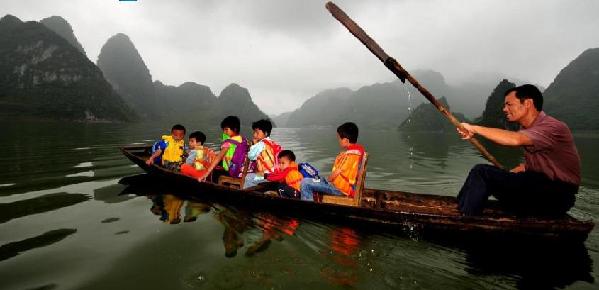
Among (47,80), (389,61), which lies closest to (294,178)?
(389,61)

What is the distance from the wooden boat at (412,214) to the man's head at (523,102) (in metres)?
1.72

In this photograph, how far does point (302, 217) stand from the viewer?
6.62m

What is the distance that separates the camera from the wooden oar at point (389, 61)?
19.0 feet

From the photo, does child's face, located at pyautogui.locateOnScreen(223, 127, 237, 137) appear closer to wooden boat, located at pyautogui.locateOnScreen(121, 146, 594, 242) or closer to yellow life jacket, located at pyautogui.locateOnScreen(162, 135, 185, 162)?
wooden boat, located at pyautogui.locateOnScreen(121, 146, 594, 242)

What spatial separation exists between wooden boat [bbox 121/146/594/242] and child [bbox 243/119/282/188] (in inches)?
16.2

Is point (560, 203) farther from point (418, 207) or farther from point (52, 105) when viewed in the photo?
point (52, 105)

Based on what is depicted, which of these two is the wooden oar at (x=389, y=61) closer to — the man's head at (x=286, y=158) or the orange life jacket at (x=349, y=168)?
the orange life jacket at (x=349, y=168)

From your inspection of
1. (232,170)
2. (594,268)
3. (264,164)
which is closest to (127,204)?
(232,170)

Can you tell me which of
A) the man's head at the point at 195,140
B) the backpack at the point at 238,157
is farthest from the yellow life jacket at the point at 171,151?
the backpack at the point at 238,157

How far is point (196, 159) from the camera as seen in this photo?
920cm

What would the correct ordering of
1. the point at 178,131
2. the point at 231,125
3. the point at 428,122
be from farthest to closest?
1. the point at 428,122
2. the point at 178,131
3. the point at 231,125

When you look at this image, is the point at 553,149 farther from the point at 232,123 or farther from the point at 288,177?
the point at 232,123

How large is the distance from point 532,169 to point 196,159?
803cm

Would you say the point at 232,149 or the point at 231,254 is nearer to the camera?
the point at 231,254
